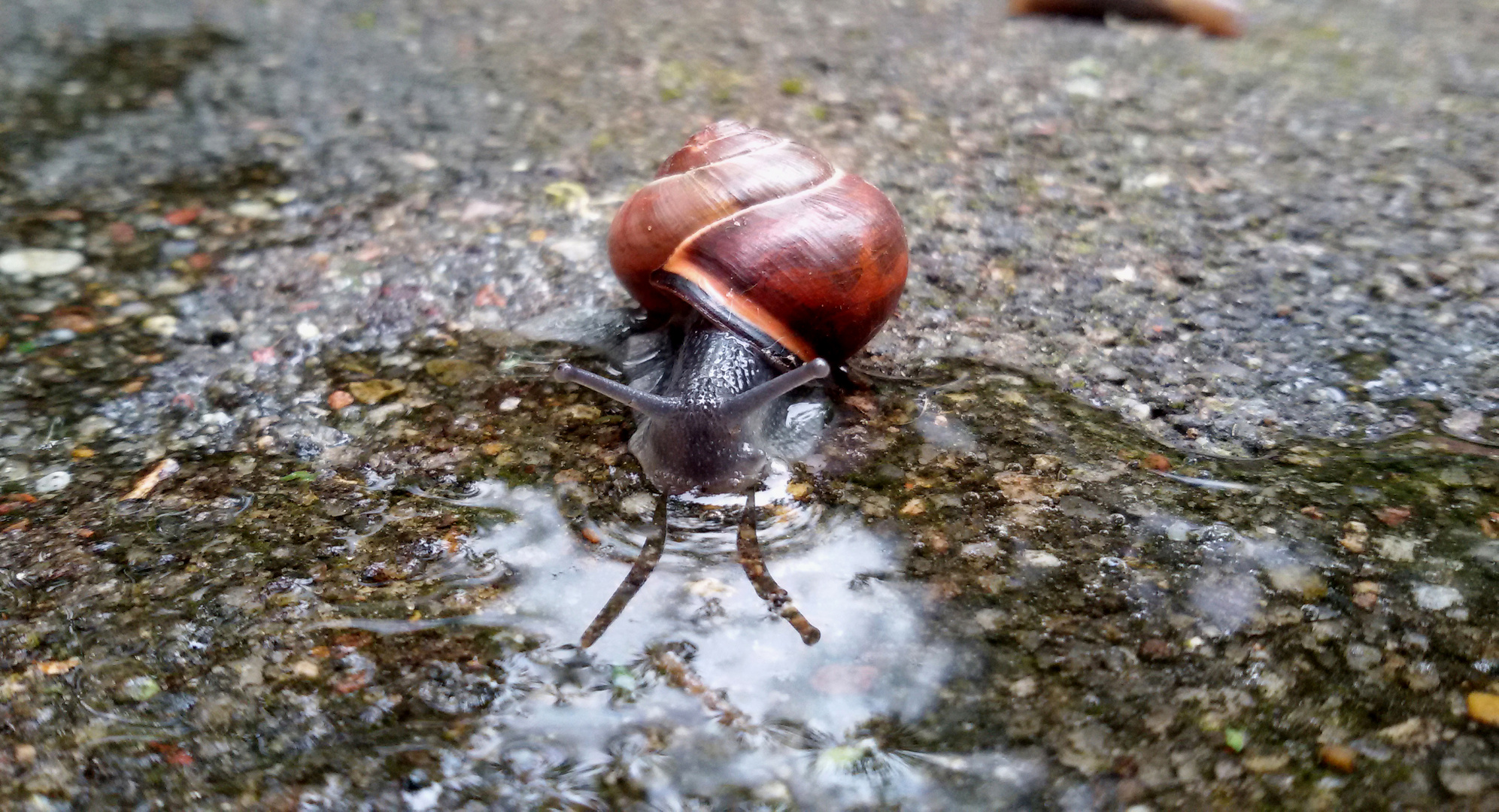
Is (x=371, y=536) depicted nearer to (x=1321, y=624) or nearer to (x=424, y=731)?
(x=424, y=731)

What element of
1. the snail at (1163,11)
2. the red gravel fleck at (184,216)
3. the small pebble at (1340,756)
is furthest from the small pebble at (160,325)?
the snail at (1163,11)

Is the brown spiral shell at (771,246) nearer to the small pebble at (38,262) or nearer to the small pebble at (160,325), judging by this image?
the small pebble at (160,325)

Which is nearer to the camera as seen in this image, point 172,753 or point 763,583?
point 172,753

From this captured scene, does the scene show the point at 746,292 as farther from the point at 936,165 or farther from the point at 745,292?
the point at 936,165

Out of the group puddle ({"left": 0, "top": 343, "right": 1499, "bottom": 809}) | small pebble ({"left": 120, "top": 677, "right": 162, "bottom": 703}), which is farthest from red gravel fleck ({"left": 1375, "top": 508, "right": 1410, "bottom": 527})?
small pebble ({"left": 120, "top": 677, "right": 162, "bottom": 703})

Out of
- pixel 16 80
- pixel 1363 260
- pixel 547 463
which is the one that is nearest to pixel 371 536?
pixel 547 463

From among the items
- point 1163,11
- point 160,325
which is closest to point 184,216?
point 160,325
